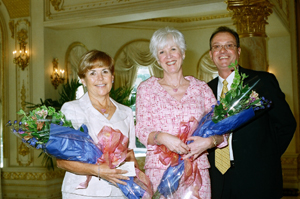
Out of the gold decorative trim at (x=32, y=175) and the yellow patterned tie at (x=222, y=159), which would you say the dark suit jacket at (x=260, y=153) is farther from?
the gold decorative trim at (x=32, y=175)

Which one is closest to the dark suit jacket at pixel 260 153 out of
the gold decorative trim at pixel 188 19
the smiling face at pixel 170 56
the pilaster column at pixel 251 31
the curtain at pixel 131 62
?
the smiling face at pixel 170 56

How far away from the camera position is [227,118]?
93.6 inches

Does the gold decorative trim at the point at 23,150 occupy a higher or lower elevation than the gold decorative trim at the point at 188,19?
lower

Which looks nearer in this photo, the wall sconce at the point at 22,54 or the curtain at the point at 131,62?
the wall sconce at the point at 22,54

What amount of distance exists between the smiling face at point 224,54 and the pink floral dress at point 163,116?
2.07 ft

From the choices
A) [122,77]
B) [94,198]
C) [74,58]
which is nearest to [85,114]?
[94,198]

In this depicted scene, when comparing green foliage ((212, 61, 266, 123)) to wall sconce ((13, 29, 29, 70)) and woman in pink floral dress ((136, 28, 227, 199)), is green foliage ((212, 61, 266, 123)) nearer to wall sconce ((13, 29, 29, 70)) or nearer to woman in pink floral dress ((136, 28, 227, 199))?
woman in pink floral dress ((136, 28, 227, 199))

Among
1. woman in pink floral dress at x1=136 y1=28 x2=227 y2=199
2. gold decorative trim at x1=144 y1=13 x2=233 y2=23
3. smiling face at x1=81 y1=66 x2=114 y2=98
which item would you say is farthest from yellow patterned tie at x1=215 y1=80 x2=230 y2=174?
gold decorative trim at x1=144 y1=13 x2=233 y2=23

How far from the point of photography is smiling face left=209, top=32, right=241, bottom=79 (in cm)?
320

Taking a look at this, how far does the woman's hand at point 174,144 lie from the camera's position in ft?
7.89

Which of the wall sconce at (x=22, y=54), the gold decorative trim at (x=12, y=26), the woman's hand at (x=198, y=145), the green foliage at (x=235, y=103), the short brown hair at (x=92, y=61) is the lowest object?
the woman's hand at (x=198, y=145)

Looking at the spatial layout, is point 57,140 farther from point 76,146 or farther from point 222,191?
point 222,191

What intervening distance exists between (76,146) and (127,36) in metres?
9.92

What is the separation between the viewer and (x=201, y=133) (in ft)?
8.16
